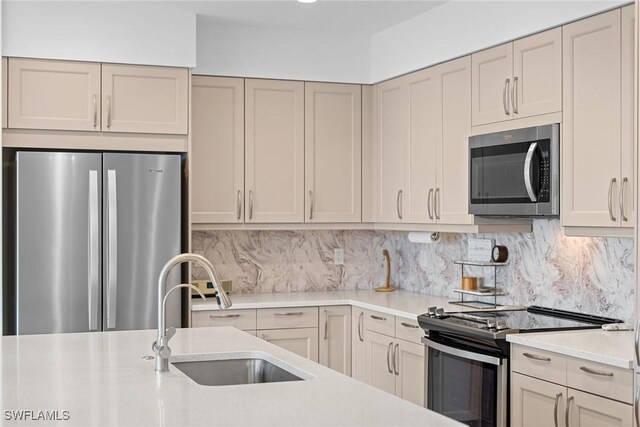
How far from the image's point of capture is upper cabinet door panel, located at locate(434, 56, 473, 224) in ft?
14.4

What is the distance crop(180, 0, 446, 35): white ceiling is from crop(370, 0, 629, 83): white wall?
9cm

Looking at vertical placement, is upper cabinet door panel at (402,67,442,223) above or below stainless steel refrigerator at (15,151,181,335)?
above

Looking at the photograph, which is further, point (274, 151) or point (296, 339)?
point (274, 151)

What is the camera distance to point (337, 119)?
5371 mm

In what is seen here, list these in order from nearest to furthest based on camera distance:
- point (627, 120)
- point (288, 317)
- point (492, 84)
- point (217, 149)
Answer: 1. point (627, 120)
2. point (492, 84)
3. point (288, 317)
4. point (217, 149)

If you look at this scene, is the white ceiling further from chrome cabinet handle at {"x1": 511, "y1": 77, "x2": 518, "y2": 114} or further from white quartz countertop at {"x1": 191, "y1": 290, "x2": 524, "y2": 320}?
white quartz countertop at {"x1": 191, "y1": 290, "x2": 524, "y2": 320}

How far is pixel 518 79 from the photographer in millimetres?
3969

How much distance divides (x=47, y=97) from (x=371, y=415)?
3211 mm

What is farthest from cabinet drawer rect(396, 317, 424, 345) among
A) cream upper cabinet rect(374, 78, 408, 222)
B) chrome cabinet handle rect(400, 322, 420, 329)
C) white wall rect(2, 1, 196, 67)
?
white wall rect(2, 1, 196, 67)

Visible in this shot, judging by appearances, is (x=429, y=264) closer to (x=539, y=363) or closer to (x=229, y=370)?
(x=539, y=363)

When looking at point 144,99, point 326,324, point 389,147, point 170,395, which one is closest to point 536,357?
point 170,395

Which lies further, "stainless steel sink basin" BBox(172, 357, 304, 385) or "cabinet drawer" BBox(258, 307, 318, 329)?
"cabinet drawer" BBox(258, 307, 318, 329)

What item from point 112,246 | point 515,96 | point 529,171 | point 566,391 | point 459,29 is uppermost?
point 459,29

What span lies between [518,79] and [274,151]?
1793mm
